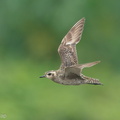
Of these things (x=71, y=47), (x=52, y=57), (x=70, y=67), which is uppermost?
(x=52, y=57)

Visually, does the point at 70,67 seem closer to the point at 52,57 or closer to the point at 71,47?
the point at 71,47

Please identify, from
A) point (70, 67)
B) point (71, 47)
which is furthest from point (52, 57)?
point (70, 67)

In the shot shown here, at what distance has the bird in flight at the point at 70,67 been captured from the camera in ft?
42.9

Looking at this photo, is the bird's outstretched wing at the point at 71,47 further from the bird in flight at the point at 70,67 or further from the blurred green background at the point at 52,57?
the blurred green background at the point at 52,57

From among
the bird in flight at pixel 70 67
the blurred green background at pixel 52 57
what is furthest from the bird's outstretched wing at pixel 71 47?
the blurred green background at pixel 52 57

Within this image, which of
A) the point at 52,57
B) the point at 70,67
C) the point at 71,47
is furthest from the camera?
the point at 52,57

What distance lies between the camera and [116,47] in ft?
66.1

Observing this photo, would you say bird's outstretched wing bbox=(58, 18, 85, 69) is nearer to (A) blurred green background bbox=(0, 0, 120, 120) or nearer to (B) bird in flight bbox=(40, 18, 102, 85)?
(B) bird in flight bbox=(40, 18, 102, 85)

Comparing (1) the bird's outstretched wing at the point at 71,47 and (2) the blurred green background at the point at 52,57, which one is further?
(2) the blurred green background at the point at 52,57

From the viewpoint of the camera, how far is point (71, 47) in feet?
50.0

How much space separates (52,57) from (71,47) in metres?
5.28

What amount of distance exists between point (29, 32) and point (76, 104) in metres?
4.28

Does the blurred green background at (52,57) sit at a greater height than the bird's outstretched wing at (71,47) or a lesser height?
greater

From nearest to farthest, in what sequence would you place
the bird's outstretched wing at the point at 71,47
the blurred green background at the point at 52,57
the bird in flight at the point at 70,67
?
1. the bird in flight at the point at 70,67
2. the bird's outstretched wing at the point at 71,47
3. the blurred green background at the point at 52,57
